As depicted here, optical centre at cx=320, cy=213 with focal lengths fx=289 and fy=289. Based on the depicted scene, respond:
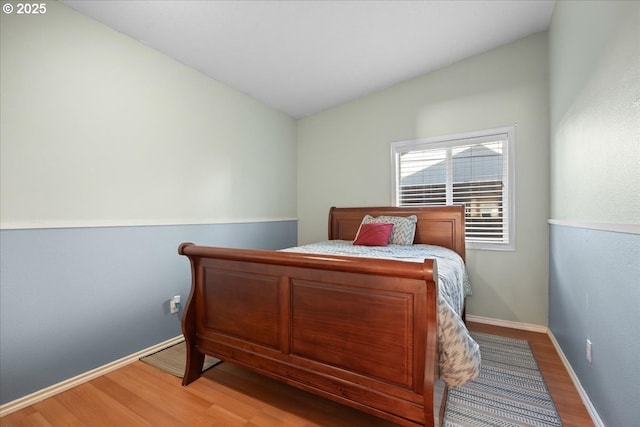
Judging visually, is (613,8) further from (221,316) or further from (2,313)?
(2,313)

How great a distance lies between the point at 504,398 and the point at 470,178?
2107 mm

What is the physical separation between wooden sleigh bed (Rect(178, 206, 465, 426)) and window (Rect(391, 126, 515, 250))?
2061mm

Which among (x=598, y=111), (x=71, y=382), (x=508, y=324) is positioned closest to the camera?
(x=598, y=111)

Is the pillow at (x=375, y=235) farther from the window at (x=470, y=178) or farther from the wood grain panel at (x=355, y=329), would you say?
the wood grain panel at (x=355, y=329)

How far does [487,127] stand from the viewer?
301 centimetres

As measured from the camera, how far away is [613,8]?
134cm

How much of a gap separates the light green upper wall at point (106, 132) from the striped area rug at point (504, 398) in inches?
101

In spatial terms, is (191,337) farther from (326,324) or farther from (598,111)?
(598,111)

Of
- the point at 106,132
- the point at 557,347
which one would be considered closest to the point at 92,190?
the point at 106,132

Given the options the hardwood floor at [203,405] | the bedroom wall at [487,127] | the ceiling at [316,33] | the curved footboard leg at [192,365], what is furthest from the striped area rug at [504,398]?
the ceiling at [316,33]

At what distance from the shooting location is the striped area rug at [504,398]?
5.18 feet

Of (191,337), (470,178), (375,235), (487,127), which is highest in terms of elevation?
(487,127)

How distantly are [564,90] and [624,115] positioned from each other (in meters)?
1.18

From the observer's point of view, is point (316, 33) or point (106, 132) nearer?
point (106, 132)
